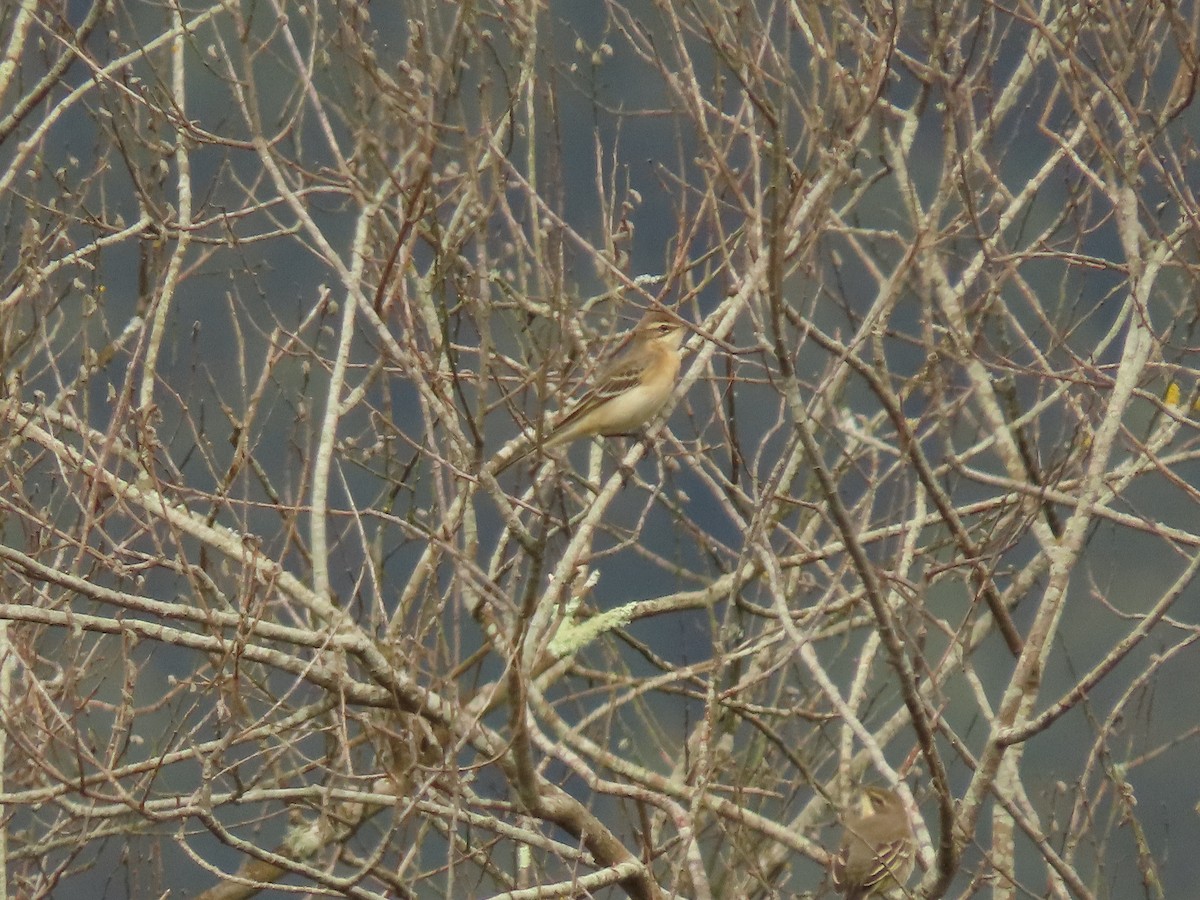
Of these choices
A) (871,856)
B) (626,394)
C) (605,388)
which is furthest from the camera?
(626,394)

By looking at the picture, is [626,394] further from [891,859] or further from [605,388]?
[891,859]

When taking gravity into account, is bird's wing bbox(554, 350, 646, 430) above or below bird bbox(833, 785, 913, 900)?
A: above

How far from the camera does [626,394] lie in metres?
8.38

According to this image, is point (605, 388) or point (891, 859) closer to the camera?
point (891, 859)

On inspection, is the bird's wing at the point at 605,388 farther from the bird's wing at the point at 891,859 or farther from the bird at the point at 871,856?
the bird's wing at the point at 891,859

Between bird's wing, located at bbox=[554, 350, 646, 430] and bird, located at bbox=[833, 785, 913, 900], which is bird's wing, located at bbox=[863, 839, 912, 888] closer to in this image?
bird, located at bbox=[833, 785, 913, 900]

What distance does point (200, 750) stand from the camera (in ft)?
17.8

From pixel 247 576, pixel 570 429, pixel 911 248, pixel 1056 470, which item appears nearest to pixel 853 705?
pixel 1056 470

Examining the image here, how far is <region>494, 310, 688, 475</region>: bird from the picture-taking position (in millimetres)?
8203

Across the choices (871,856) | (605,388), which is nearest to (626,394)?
(605,388)

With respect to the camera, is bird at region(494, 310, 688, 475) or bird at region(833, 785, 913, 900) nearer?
bird at region(833, 785, 913, 900)

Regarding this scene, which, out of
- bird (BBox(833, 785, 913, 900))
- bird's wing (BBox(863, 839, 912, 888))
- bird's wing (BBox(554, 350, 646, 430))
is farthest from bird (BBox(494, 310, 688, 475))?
bird's wing (BBox(863, 839, 912, 888))

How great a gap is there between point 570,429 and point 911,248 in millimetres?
3341

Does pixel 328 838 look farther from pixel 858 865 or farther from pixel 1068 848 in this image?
pixel 1068 848
